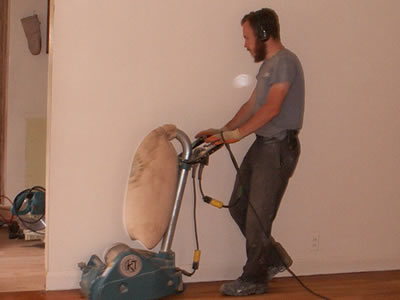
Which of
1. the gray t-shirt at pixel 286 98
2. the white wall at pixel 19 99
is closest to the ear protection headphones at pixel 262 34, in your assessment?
the gray t-shirt at pixel 286 98

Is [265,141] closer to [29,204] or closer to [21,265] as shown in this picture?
[21,265]

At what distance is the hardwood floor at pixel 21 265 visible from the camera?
2758 mm

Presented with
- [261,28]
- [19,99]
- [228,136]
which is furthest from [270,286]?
[19,99]

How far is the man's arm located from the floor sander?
0.22 metres

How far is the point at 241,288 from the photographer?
272cm

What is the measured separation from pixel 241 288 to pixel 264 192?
51cm

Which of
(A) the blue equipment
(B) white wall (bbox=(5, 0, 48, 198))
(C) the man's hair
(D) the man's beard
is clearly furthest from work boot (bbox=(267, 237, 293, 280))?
(B) white wall (bbox=(5, 0, 48, 198))

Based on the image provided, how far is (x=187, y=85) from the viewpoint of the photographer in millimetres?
2969

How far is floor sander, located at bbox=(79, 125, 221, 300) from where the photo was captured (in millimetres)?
2418

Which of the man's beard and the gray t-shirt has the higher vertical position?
the man's beard

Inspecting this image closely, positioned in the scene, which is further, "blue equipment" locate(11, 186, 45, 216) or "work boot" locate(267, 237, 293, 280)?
"blue equipment" locate(11, 186, 45, 216)

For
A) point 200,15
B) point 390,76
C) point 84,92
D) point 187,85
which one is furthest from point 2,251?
point 390,76

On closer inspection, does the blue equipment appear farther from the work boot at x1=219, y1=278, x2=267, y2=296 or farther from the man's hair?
the man's hair

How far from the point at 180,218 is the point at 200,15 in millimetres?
1158
